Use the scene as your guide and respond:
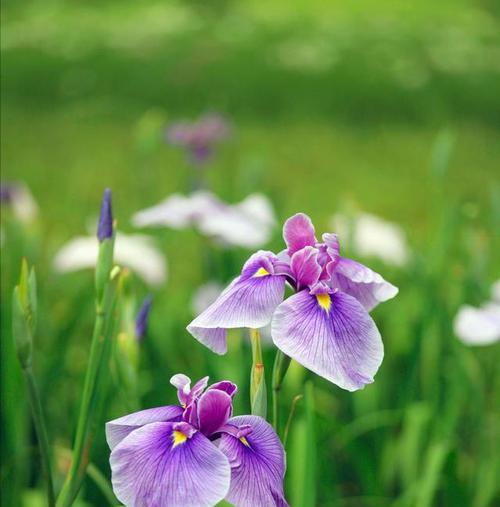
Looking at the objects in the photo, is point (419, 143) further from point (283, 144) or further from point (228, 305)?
point (228, 305)

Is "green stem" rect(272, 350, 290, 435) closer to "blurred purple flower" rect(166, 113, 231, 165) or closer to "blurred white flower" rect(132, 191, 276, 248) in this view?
"blurred white flower" rect(132, 191, 276, 248)

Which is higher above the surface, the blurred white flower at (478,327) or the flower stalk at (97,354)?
the flower stalk at (97,354)

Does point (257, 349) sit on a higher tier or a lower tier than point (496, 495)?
higher

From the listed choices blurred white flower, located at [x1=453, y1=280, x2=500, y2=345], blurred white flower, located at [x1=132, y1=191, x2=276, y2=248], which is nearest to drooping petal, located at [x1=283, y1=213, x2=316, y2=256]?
blurred white flower, located at [x1=453, y1=280, x2=500, y2=345]

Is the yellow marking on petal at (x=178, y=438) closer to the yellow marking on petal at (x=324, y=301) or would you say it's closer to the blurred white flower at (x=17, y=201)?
the yellow marking on petal at (x=324, y=301)

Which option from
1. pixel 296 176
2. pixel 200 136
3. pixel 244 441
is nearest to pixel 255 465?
pixel 244 441

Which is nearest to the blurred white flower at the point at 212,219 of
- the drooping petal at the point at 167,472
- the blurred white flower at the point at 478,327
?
the blurred white flower at the point at 478,327

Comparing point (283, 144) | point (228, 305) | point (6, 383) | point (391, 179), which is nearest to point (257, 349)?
point (228, 305)
